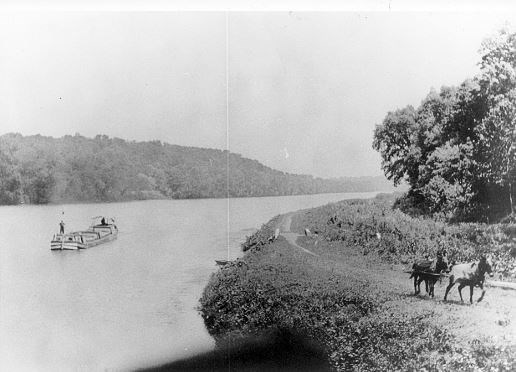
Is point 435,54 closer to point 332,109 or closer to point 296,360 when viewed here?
point 332,109

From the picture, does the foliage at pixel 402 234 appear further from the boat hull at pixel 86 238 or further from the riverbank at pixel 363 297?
the boat hull at pixel 86 238

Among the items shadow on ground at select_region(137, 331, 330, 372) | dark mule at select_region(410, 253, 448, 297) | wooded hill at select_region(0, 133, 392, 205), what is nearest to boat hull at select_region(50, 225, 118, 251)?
wooded hill at select_region(0, 133, 392, 205)

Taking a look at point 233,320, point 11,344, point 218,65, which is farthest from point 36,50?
point 233,320

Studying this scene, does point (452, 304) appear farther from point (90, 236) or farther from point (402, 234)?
point (90, 236)

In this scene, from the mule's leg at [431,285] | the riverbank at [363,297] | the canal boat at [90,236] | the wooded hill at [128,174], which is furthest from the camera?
the canal boat at [90,236]

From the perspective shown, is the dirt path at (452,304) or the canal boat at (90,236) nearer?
the dirt path at (452,304)

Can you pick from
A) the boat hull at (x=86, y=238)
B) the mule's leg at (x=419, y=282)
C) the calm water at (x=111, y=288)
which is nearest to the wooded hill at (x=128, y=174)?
the calm water at (x=111, y=288)

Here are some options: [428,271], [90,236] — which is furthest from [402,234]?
[90,236]

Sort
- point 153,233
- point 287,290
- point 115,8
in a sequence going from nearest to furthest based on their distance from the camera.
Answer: point 115,8, point 287,290, point 153,233
